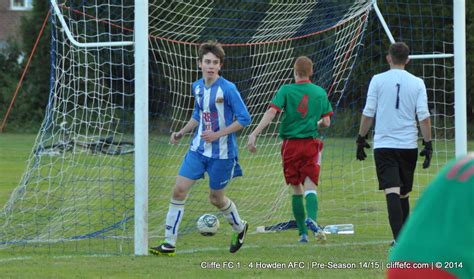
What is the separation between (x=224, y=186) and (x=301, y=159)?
3.56 ft

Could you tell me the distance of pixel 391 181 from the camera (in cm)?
796

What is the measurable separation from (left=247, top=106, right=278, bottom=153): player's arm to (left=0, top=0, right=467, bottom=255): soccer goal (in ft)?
2.83

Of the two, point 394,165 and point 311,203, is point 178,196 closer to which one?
point 311,203

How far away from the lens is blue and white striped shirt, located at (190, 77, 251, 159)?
7969 mm

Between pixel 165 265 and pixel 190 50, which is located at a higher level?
pixel 190 50

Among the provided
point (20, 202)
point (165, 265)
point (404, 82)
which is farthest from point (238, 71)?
point (165, 265)

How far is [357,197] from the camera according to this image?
13.7m

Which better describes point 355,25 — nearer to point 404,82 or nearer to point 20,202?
point 404,82

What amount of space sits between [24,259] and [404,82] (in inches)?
130

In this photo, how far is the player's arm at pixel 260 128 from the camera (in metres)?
8.06

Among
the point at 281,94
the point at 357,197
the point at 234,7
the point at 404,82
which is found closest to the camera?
the point at 404,82

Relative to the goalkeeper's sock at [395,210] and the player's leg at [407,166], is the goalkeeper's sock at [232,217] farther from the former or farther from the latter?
the player's leg at [407,166]

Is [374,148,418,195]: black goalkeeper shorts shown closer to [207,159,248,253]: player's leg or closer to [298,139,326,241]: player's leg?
[298,139,326,241]: player's leg

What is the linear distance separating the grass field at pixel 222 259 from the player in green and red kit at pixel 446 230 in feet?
14.1
